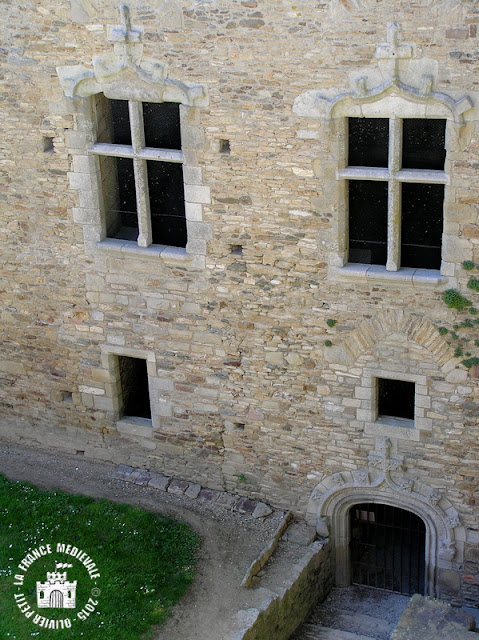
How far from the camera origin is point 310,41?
34.0ft

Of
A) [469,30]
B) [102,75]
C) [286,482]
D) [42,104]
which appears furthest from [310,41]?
[286,482]

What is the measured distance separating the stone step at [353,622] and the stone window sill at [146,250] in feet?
15.7

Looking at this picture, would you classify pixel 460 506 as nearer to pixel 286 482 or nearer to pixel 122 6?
pixel 286 482

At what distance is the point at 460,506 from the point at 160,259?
4.65 m

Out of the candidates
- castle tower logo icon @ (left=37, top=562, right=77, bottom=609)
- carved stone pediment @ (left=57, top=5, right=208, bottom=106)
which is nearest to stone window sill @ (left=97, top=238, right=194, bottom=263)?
carved stone pediment @ (left=57, top=5, right=208, bottom=106)

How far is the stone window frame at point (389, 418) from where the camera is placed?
1127 cm

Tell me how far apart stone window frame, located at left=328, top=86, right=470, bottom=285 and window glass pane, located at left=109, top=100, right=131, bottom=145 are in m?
2.76

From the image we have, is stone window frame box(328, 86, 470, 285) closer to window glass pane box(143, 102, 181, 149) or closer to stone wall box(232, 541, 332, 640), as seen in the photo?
window glass pane box(143, 102, 181, 149)

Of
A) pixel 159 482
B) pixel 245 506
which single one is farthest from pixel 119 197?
pixel 245 506

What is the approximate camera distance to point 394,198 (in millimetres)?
10797

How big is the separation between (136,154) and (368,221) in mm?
2897

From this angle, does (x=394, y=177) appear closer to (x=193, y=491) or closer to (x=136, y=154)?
(x=136, y=154)

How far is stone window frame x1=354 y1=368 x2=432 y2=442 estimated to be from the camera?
11.3m

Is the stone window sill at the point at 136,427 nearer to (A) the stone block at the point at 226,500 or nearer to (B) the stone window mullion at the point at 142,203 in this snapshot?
(A) the stone block at the point at 226,500
